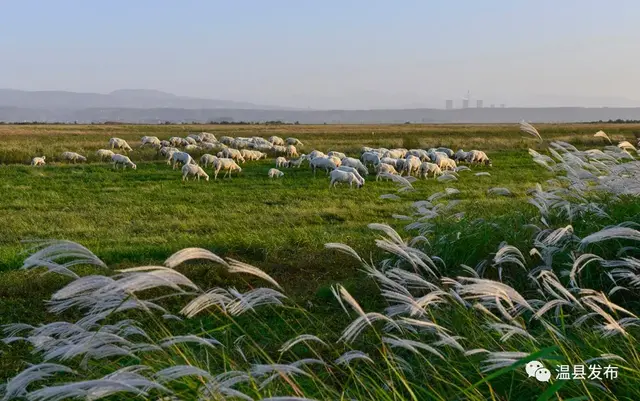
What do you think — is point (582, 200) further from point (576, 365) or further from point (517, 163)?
point (517, 163)

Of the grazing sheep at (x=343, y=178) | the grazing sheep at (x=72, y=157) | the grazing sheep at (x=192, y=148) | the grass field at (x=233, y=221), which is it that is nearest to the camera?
the grass field at (x=233, y=221)

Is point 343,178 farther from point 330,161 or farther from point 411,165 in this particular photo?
point 411,165

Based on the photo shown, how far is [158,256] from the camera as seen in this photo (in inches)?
371

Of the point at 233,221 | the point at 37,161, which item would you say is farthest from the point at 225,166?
the point at 233,221

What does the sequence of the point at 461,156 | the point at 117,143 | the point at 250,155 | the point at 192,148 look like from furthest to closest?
the point at 117,143
the point at 192,148
the point at 461,156
the point at 250,155

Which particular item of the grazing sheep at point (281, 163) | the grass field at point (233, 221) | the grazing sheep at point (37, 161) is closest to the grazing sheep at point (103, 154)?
the grass field at point (233, 221)

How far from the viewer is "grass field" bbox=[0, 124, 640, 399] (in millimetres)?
7160

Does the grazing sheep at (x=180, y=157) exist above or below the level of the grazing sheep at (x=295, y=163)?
above

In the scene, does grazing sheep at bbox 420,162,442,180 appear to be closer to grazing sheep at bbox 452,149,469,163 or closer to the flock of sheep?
the flock of sheep

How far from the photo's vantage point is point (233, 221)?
1331 cm

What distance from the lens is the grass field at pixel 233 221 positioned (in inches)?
282

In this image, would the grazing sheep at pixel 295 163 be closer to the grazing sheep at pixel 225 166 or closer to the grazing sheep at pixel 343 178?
the grazing sheep at pixel 225 166

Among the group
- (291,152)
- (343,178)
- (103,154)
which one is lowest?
(291,152)

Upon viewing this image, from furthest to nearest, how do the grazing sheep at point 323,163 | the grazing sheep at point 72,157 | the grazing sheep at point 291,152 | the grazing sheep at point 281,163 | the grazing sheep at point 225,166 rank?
the grazing sheep at point 291,152 → the grazing sheep at point 72,157 → the grazing sheep at point 281,163 → the grazing sheep at point 323,163 → the grazing sheep at point 225,166
